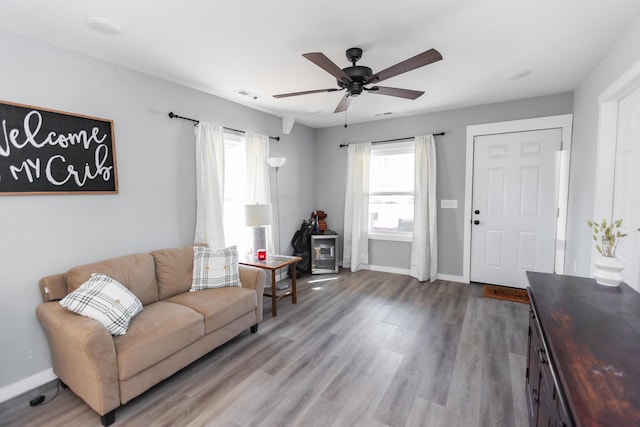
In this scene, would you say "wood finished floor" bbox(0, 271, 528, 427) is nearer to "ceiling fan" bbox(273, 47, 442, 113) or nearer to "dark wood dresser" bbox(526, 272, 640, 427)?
"dark wood dresser" bbox(526, 272, 640, 427)

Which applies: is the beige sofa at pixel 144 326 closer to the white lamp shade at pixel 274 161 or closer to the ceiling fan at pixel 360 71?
the white lamp shade at pixel 274 161

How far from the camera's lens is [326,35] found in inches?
87.0

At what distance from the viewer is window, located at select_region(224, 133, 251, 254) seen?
384cm

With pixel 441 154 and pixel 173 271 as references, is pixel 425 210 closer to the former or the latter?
pixel 441 154

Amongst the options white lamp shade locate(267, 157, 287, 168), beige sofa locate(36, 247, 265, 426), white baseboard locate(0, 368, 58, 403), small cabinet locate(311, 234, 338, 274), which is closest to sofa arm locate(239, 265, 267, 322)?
beige sofa locate(36, 247, 265, 426)

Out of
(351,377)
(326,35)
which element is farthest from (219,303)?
(326,35)

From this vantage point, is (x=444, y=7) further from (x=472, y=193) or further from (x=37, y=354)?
(x=37, y=354)

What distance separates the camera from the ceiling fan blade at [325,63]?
Answer: 1880mm

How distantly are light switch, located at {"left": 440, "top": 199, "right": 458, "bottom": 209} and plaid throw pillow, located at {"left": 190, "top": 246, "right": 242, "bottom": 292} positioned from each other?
3125 mm

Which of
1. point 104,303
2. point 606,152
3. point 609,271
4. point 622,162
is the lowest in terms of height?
point 104,303

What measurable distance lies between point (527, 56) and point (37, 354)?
15.4ft

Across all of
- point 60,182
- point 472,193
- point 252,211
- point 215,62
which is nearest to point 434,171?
point 472,193

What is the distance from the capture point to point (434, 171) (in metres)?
4.38

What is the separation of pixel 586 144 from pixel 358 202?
9.55 feet
